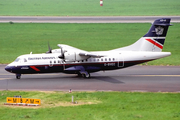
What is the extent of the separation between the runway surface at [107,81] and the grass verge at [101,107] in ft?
7.03

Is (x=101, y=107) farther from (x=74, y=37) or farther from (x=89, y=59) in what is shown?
(x=74, y=37)

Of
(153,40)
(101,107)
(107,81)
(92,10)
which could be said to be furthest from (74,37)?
(92,10)

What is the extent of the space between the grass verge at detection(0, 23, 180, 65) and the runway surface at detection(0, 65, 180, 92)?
6.71 m

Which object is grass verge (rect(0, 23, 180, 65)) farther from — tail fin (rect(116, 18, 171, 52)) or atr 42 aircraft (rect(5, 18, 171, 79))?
atr 42 aircraft (rect(5, 18, 171, 79))

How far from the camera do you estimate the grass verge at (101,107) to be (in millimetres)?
23453

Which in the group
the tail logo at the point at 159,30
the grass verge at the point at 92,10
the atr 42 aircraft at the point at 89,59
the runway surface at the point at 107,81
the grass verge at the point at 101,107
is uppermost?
the grass verge at the point at 92,10

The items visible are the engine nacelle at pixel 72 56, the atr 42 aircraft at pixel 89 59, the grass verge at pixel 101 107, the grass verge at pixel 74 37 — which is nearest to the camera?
the grass verge at pixel 101 107

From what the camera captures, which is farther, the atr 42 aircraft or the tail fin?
the tail fin

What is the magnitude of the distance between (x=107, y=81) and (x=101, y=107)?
30.7ft

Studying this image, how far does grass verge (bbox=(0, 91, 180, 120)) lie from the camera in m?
23.5

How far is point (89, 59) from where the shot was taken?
36.3m

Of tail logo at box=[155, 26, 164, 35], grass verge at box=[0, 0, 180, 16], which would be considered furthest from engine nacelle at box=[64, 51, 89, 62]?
grass verge at box=[0, 0, 180, 16]

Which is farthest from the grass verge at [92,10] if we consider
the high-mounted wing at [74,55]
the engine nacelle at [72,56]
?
the engine nacelle at [72,56]

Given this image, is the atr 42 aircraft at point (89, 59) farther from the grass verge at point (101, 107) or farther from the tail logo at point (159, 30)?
the grass verge at point (101, 107)
